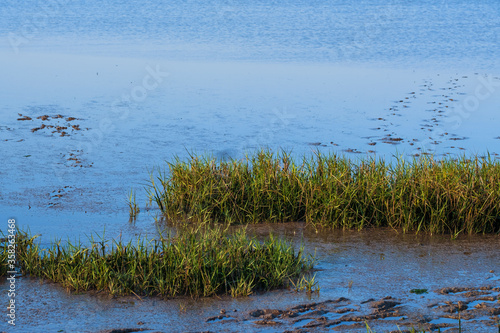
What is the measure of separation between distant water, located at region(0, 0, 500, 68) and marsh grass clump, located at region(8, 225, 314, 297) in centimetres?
1266

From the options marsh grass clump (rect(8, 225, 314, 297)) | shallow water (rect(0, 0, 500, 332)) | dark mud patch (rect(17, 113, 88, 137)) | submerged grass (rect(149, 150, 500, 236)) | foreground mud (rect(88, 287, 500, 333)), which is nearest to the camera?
foreground mud (rect(88, 287, 500, 333))

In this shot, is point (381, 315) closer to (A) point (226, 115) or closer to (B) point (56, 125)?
(A) point (226, 115)

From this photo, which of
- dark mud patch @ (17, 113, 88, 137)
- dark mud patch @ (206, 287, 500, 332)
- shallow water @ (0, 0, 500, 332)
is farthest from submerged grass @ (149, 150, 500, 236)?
dark mud patch @ (17, 113, 88, 137)

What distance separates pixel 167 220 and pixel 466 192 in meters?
3.03

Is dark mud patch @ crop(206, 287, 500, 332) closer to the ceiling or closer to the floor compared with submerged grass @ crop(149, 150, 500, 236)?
closer to the floor

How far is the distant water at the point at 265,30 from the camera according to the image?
18906 millimetres

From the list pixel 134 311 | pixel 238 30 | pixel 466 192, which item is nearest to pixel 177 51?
pixel 238 30

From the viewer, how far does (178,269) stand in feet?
16.7

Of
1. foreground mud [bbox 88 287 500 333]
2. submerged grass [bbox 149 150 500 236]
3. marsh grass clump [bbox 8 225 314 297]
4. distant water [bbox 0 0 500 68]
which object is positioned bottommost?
foreground mud [bbox 88 287 500 333]

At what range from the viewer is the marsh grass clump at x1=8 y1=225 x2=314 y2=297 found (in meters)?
5.08

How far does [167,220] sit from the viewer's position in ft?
23.1

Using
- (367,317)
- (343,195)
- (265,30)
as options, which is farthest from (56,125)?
(265,30)

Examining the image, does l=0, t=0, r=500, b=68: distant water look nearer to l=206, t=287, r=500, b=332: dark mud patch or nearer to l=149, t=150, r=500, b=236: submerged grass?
l=149, t=150, r=500, b=236: submerged grass

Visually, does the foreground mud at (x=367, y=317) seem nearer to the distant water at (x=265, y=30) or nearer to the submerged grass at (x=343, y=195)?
the submerged grass at (x=343, y=195)
